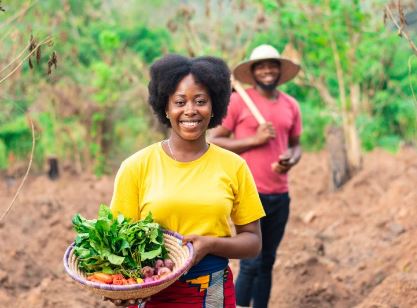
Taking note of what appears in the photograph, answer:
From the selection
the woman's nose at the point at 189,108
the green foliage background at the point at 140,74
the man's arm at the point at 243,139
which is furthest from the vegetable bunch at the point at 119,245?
the green foliage background at the point at 140,74

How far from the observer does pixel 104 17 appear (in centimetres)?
1473

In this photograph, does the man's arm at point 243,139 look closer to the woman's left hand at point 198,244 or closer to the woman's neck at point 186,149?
the woman's neck at point 186,149

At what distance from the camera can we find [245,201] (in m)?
2.90

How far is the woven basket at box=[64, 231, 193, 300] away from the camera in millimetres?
2430

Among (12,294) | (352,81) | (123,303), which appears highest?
(352,81)

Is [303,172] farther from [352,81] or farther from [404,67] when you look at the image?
[404,67]

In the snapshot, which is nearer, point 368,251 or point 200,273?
point 200,273

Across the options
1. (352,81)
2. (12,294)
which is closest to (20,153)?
(352,81)

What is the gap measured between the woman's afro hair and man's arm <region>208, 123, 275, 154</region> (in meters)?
1.45

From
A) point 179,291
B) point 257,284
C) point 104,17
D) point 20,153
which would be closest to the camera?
point 179,291

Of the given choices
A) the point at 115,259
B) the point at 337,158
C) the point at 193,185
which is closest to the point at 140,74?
the point at 337,158

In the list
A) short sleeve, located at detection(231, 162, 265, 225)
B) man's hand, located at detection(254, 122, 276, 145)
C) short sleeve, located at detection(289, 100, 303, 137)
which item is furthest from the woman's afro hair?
short sleeve, located at detection(289, 100, 303, 137)

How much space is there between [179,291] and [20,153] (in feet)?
34.7

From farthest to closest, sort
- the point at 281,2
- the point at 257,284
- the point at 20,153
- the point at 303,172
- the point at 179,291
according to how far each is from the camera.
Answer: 1. the point at 20,153
2. the point at 303,172
3. the point at 281,2
4. the point at 257,284
5. the point at 179,291
